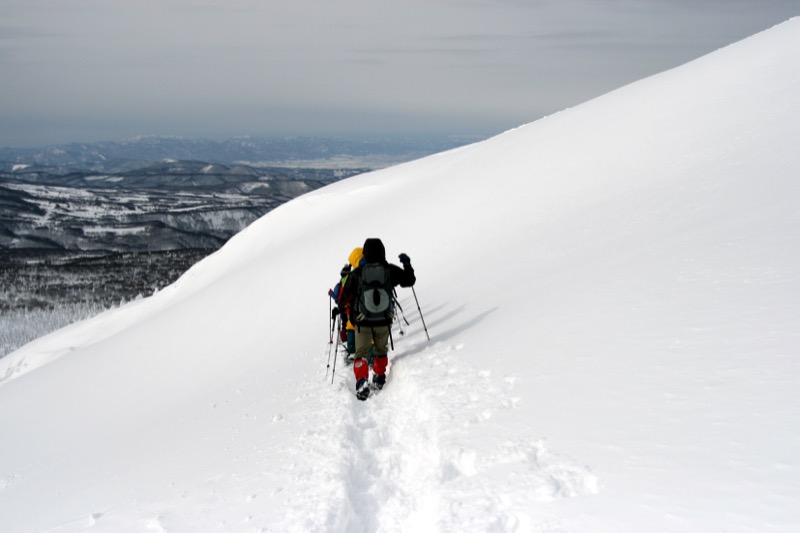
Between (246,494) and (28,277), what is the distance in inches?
6179

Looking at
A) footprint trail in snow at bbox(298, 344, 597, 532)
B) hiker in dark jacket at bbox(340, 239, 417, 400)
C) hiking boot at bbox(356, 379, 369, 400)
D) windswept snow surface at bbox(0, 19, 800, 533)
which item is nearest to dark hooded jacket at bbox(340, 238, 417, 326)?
hiker in dark jacket at bbox(340, 239, 417, 400)

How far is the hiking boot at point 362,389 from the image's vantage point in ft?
27.2

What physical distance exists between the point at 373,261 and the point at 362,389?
205 cm

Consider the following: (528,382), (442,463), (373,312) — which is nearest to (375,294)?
(373,312)

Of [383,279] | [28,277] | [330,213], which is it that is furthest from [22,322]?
[383,279]

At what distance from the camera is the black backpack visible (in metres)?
8.69

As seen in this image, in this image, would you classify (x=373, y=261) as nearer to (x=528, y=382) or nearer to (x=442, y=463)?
(x=528, y=382)

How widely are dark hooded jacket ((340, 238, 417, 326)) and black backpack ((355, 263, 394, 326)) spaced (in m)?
0.09

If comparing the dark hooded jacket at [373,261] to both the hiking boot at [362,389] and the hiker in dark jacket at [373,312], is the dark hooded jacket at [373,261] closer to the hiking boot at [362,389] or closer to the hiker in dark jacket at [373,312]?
the hiker in dark jacket at [373,312]

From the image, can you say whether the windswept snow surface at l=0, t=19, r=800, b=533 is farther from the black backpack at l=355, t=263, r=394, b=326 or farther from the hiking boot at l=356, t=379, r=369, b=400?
the black backpack at l=355, t=263, r=394, b=326

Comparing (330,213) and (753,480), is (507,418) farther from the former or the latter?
(330,213)

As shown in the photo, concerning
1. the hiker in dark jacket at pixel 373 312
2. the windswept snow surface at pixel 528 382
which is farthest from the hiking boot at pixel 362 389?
the windswept snow surface at pixel 528 382

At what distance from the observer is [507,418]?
229 inches

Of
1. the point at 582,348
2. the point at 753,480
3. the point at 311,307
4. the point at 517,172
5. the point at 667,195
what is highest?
the point at 517,172
